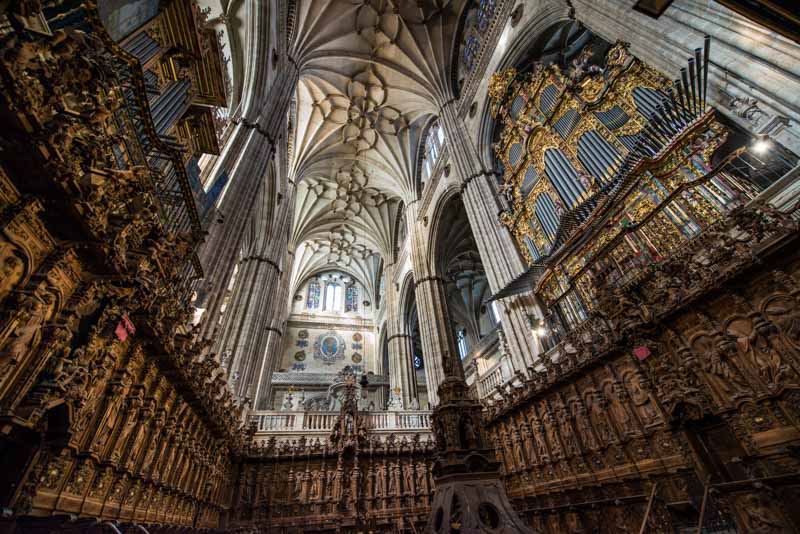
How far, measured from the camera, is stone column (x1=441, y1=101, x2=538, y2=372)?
→ 9.27 meters

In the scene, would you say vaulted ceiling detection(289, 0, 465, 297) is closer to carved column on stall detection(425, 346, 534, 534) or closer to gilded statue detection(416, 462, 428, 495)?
gilded statue detection(416, 462, 428, 495)

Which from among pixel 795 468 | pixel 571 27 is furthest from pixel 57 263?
pixel 571 27

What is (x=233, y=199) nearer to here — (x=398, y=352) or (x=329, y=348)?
(x=398, y=352)

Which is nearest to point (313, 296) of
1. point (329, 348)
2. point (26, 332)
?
point (329, 348)

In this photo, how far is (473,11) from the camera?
51.2 feet

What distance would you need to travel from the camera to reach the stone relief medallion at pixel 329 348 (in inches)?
945

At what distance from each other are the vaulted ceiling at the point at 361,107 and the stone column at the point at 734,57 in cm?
1164

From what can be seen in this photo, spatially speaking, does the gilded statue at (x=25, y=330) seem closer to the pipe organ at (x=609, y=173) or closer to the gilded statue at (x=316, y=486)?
the pipe organ at (x=609, y=173)

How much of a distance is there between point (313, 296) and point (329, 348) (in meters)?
5.15

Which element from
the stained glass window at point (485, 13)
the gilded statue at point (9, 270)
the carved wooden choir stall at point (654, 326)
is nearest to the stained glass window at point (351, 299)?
the carved wooden choir stall at point (654, 326)

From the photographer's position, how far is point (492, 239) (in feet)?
36.7

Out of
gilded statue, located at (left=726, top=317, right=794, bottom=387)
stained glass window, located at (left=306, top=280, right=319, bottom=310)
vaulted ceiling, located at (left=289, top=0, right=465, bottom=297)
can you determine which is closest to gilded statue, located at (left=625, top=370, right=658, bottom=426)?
gilded statue, located at (left=726, top=317, right=794, bottom=387)

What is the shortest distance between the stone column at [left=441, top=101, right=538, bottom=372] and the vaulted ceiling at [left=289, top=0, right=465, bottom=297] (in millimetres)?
4233

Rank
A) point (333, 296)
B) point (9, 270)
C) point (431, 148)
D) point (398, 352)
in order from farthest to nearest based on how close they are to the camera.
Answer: point (333, 296)
point (431, 148)
point (398, 352)
point (9, 270)
